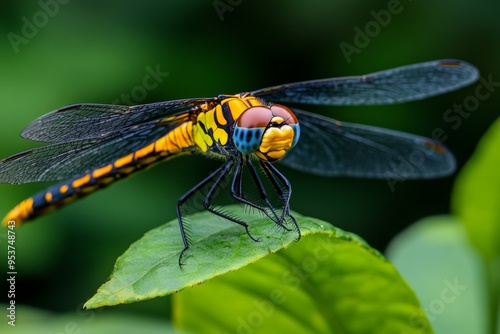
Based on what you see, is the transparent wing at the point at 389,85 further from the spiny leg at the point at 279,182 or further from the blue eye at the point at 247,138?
the blue eye at the point at 247,138

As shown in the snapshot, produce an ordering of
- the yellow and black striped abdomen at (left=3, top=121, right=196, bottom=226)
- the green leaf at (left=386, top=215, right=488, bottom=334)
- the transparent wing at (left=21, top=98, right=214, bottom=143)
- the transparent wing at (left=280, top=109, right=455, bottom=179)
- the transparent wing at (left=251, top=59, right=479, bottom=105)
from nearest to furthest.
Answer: the green leaf at (left=386, top=215, right=488, bottom=334), the transparent wing at (left=21, top=98, right=214, bottom=143), the yellow and black striped abdomen at (left=3, top=121, right=196, bottom=226), the transparent wing at (left=251, top=59, right=479, bottom=105), the transparent wing at (left=280, top=109, right=455, bottom=179)

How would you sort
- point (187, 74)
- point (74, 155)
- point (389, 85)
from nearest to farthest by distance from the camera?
point (74, 155) → point (389, 85) → point (187, 74)

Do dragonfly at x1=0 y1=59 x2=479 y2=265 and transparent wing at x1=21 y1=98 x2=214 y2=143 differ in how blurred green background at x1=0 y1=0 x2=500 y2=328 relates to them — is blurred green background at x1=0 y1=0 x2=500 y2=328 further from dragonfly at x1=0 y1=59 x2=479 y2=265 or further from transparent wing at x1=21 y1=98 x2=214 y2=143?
transparent wing at x1=21 y1=98 x2=214 y2=143

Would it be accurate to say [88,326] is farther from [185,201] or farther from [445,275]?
[445,275]

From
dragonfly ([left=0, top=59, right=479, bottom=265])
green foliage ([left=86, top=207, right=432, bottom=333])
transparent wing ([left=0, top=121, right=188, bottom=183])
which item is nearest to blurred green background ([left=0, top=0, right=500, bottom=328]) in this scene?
dragonfly ([left=0, top=59, right=479, bottom=265])

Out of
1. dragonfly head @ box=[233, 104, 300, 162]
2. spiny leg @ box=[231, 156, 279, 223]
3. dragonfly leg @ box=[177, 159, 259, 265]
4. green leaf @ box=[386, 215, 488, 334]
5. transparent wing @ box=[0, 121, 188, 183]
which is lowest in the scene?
green leaf @ box=[386, 215, 488, 334]

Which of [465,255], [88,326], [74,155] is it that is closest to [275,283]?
[465,255]
